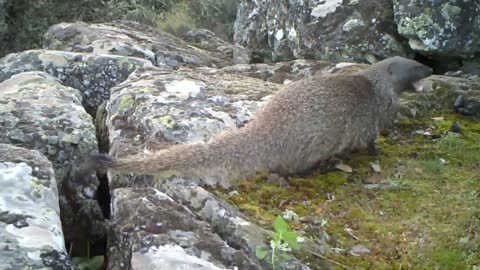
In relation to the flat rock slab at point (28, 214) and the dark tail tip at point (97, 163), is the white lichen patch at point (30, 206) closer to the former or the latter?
the flat rock slab at point (28, 214)

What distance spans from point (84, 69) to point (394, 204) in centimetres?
369

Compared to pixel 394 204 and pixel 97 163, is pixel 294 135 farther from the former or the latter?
pixel 97 163

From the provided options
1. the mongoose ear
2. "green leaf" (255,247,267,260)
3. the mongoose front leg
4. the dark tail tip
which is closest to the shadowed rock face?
"green leaf" (255,247,267,260)

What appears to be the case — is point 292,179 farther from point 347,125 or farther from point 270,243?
point 270,243


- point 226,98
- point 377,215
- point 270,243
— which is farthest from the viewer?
point 226,98

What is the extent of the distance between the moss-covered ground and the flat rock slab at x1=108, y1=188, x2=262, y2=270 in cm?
47

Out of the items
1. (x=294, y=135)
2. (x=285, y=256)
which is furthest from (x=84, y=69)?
(x=285, y=256)

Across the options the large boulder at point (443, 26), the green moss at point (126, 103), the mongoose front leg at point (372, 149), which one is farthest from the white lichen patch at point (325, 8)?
the green moss at point (126, 103)

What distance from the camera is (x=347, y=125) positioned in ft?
20.0

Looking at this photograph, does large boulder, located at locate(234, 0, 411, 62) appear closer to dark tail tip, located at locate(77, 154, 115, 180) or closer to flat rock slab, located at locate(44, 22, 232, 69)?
flat rock slab, located at locate(44, 22, 232, 69)

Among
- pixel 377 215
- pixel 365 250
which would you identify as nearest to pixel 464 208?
pixel 377 215

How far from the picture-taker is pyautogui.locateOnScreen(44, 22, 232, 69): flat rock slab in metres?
8.76

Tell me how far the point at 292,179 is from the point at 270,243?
1.27 meters

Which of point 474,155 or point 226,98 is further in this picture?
point 226,98
